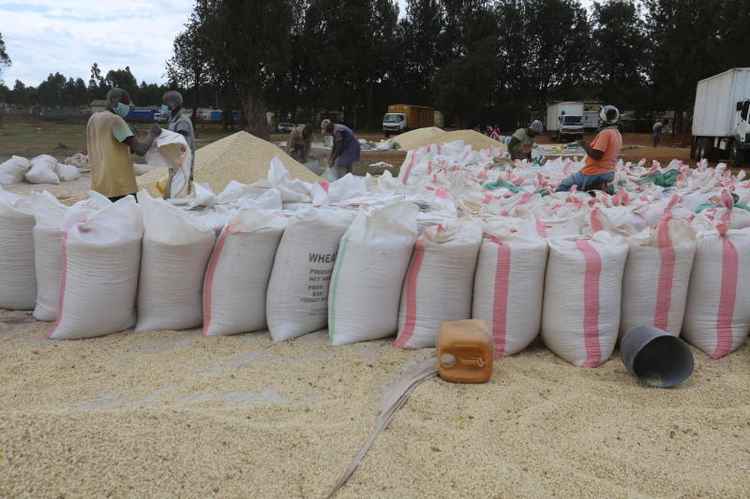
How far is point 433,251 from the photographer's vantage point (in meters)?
2.78

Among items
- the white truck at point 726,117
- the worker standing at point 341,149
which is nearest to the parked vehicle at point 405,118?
the white truck at point 726,117

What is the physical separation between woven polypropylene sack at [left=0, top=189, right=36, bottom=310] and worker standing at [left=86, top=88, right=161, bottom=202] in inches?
23.2

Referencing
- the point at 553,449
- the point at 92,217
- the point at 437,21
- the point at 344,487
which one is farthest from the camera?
the point at 437,21

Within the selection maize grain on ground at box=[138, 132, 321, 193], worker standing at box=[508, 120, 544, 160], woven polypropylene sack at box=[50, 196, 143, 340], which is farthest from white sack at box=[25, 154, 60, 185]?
woven polypropylene sack at box=[50, 196, 143, 340]

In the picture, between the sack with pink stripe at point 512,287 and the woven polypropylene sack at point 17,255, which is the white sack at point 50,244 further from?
the sack with pink stripe at point 512,287

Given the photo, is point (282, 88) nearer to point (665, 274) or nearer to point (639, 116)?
point (639, 116)

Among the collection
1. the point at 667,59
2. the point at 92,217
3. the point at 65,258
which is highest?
the point at 667,59

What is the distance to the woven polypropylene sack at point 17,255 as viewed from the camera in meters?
3.22

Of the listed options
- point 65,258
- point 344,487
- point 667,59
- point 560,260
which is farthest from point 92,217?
point 667,59

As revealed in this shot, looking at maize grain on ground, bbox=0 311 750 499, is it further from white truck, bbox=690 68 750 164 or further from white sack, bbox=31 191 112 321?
white truck, bbox=690 68 750 164

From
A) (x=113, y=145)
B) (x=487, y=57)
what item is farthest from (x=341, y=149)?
(x=487, y=57)

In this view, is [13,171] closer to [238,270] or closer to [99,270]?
[99,270]

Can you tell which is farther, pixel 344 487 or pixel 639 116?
pixel 639 116

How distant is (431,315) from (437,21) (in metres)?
35.8
